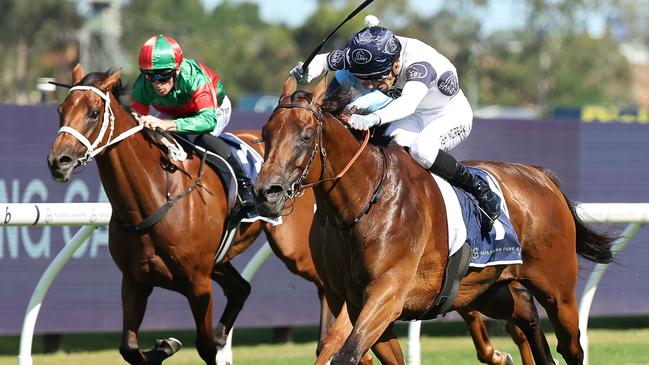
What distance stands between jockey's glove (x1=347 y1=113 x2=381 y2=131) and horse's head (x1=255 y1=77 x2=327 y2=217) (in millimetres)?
216

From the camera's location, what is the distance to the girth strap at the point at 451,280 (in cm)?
527

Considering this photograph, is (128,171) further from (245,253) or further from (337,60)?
(245,253)

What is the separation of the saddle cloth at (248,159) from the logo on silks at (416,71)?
1.52 metres

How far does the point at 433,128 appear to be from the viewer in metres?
5.56

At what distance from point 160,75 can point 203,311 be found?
123 centimetres

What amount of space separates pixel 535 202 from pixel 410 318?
109 centimetres

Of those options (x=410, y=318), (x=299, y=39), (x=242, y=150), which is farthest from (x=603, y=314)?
(x=299, y=39)

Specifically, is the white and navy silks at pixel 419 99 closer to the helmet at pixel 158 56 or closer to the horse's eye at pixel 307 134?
the horse's eye at pixel 307 134

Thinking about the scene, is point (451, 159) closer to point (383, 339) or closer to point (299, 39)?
point (383, 339)

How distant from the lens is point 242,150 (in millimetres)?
6770

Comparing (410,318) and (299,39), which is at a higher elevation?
(410,318)

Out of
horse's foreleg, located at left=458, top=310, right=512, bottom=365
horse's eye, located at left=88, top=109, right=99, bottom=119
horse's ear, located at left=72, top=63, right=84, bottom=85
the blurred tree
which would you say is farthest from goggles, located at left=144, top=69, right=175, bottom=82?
the blurred tree

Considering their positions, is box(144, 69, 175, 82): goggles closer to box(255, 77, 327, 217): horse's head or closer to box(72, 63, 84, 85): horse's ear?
box(72, 63, 84, 85): horse's ear

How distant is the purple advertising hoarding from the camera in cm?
781
